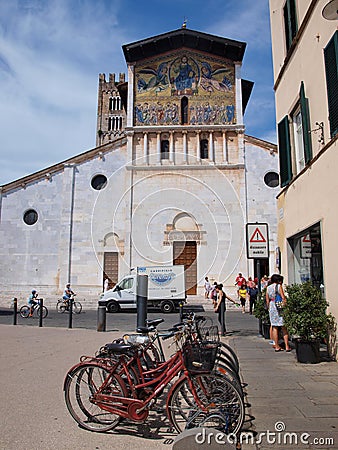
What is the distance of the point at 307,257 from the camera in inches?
372

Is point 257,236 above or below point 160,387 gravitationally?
above

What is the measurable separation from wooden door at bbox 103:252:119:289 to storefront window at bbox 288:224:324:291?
58.9 feet

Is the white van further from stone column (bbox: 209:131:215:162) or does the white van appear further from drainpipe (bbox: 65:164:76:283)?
stone column (bbox: 209:131:215:162)

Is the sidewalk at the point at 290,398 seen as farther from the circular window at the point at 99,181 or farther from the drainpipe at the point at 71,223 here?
the circular window at the point at 99,181

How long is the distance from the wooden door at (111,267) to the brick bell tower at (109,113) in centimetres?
4768

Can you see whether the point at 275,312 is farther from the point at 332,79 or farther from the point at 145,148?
the point at 145,148

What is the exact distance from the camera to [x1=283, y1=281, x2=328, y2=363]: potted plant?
7.02 metres

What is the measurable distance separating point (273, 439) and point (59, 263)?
24256mm

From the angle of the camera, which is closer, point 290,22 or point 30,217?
point 290,22

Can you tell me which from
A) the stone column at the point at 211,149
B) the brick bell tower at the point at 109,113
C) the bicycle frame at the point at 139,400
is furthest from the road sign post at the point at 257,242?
the brick bell tower at the point at 109,113

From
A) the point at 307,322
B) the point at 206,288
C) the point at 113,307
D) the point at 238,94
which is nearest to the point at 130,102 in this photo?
the point at 238,94

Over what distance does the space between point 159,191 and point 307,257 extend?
1860cm

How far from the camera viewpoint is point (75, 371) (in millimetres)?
4340

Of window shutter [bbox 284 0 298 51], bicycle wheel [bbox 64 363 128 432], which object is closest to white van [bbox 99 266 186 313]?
window shutter [bbox 284 0 298 51]
